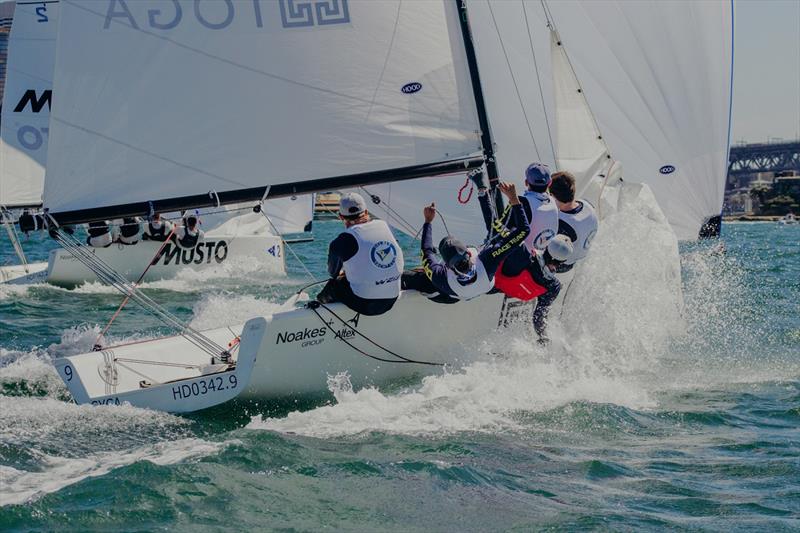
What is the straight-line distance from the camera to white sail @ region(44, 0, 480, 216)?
6.85 metres

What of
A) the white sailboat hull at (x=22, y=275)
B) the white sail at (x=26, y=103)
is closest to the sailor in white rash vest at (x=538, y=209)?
the white sailboat hull at (x=22, y=275)

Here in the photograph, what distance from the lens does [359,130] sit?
7238 millimetres

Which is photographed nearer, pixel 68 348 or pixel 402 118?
pixel 402 118

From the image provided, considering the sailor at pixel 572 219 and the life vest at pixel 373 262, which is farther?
the sailor at pixel 572 219

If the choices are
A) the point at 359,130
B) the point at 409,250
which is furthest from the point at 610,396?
the point at 409,250

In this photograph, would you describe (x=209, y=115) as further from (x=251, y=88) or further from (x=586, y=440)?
(x=586, y=440)

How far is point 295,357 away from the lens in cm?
659

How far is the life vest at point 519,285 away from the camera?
726 centimetres

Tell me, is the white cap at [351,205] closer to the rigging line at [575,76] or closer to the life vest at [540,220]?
the life vest at [540,220]

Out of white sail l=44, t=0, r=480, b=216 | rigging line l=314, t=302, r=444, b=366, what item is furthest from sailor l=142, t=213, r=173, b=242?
rigging line l=314, t=302, r=444, b=366

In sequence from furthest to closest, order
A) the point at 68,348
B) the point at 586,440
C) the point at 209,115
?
the point at 68,348 < the point at 209,115 < the point at 586,440

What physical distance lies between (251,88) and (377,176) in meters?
1.07

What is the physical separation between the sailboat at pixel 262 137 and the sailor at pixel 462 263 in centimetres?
15

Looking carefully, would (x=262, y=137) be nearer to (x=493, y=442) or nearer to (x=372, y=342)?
(x=372, y=342)
